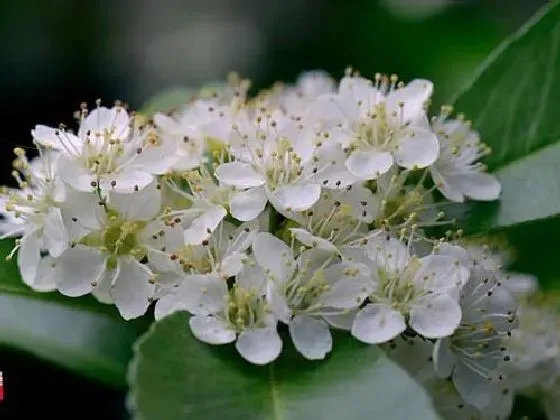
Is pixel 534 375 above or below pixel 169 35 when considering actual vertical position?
above

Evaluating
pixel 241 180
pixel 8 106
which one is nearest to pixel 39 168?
pixel 241 180

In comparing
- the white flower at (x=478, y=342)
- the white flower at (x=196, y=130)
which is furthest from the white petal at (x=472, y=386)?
the white flower at (x=196, y=130)

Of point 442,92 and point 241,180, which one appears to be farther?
point 442,92

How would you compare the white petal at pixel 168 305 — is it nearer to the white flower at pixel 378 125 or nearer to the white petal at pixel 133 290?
the white petal at pixel 133 290

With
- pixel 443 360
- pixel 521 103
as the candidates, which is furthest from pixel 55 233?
pixel 521 103

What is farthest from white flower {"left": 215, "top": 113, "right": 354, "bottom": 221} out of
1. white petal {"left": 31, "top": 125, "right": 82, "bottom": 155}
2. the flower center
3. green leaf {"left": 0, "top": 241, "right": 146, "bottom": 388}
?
green leaf {"left": 0, "top": 241, "right": 146, "bottom": 388}

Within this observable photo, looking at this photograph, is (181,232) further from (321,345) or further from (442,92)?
(442,92)
